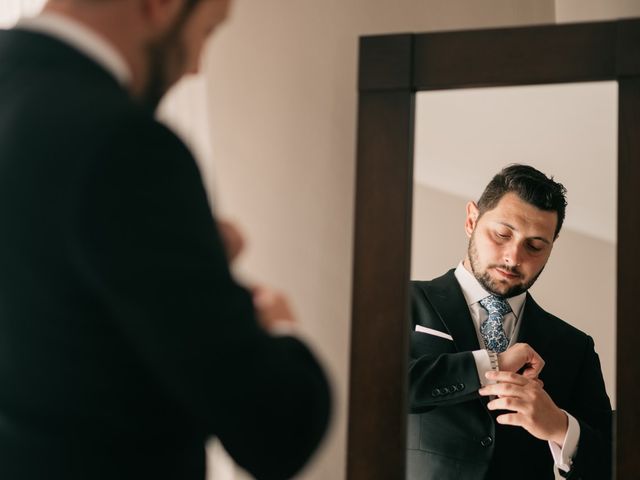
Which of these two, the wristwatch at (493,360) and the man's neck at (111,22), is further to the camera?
the wristwatch at (493,360)

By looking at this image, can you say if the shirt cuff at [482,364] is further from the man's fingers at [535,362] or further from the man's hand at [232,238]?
the man's hand at [232,238]

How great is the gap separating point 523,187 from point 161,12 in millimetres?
793

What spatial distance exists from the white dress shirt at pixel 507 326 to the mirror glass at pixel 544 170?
27mm

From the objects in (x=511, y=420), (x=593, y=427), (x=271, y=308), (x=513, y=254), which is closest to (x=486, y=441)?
(x=511, y=420)

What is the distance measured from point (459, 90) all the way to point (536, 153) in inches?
5.9

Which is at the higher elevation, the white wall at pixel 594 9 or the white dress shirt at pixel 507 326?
the white wall at pixel 594 9

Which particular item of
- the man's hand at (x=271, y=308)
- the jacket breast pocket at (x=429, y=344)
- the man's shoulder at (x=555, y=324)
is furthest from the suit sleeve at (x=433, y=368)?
the man's hand at (x=271, y=308)

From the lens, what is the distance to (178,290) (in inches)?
19.0

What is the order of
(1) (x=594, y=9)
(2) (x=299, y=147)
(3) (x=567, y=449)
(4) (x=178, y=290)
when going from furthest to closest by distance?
(1) (x=594, y=9)
(2) (x=299, y=147)
(3) (x=567, y=449)
(4) (x=178, y=290)

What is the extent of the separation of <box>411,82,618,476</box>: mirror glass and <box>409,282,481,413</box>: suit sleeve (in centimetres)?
6

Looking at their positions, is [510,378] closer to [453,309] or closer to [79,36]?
[453,309]

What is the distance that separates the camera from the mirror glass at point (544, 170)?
1.20 metres

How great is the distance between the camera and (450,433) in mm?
1227

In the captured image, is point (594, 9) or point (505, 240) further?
point (594, 9)
